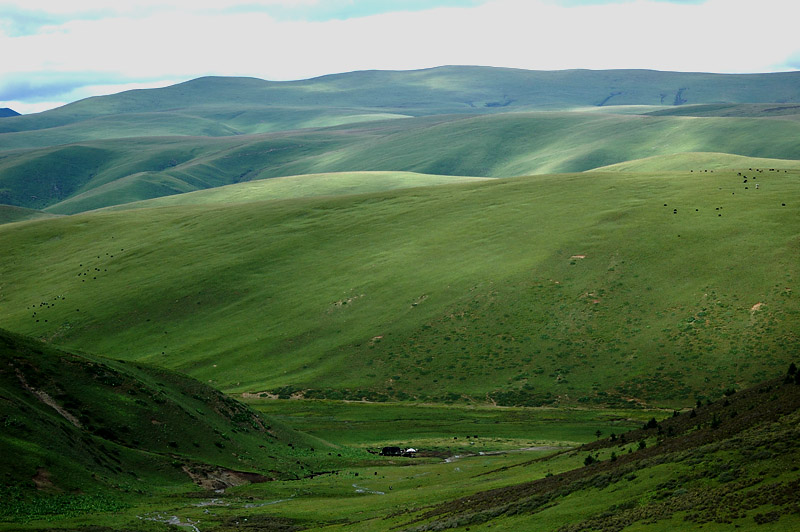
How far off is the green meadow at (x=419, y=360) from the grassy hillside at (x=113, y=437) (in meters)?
0.18

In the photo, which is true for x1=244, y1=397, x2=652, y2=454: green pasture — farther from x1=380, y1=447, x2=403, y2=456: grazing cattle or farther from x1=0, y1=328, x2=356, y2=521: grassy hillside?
x1=0, y1=328, x2=356, y2=521: grassy hillside

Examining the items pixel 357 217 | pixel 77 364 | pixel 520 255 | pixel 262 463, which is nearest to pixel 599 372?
pixel 520 255

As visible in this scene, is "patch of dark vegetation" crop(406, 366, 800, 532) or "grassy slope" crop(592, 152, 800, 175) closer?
"patch of dark vegetation" crop(406, 366, 800, 532)

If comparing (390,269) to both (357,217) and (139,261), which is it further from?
(139,261)

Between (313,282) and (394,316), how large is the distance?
69.0ft

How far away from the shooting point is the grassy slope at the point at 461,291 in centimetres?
8069

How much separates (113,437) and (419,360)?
1881 inches

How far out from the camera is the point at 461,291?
100812mm

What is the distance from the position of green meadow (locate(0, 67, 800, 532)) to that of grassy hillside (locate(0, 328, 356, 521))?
18cm

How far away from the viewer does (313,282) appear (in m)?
116

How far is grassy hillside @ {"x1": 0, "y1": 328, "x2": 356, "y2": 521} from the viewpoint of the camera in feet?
116

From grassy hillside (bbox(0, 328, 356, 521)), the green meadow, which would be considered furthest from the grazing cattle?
grassy hillside (bbox(0, 328, 356, 521))

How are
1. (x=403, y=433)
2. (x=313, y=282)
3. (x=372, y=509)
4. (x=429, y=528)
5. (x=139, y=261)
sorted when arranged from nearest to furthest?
(x=429, y=528) < (x=372, y=509) < (x=403, y=433) < (x=313, y=282) < (x=139, y=261)

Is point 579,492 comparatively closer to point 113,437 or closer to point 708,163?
point 113,437
